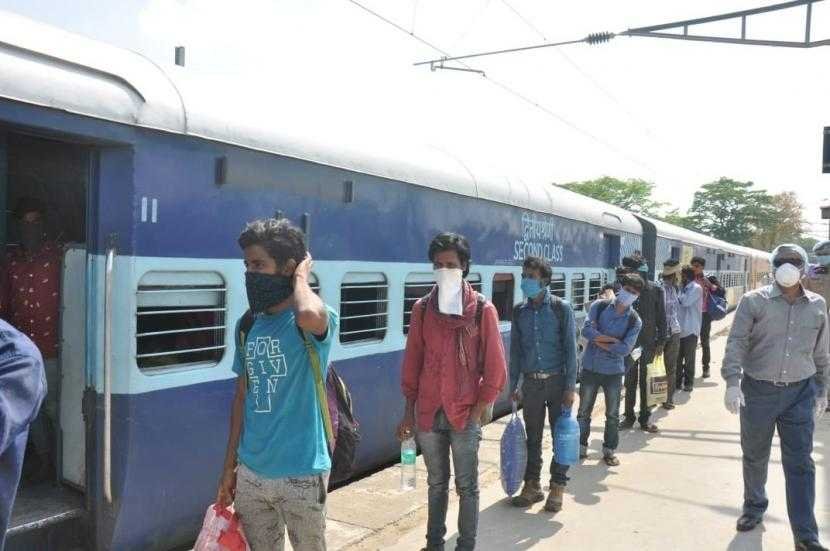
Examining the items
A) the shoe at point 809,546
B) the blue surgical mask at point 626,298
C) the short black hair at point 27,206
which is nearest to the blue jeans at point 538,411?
the blue surgical mask at point 626,298

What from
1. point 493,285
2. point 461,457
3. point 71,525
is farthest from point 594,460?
point 71,525

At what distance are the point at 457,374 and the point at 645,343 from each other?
4.15 m

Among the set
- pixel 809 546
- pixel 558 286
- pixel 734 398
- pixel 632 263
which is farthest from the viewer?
pixel 558 286

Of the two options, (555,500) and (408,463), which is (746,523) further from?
(408,463)

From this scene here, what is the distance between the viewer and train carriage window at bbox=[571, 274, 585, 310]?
10305 millimetres

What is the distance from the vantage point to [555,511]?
199 inches

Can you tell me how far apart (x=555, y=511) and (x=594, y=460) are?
1563 millimetres

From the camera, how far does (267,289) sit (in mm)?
2570

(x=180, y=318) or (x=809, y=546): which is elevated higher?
(x=180, y=318)

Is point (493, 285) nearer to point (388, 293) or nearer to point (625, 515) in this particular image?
point (388, 293)

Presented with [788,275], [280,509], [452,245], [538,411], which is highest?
[452,245]

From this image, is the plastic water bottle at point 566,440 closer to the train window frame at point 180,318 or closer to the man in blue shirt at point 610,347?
the man in blue shirt at point 610,347

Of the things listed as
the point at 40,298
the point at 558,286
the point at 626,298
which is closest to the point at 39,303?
the point at 40,298

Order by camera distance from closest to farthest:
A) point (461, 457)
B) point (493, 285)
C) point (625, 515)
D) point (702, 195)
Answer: point (461, 457)
point (625, 515)
point (493, 285)
point (702, 195)
